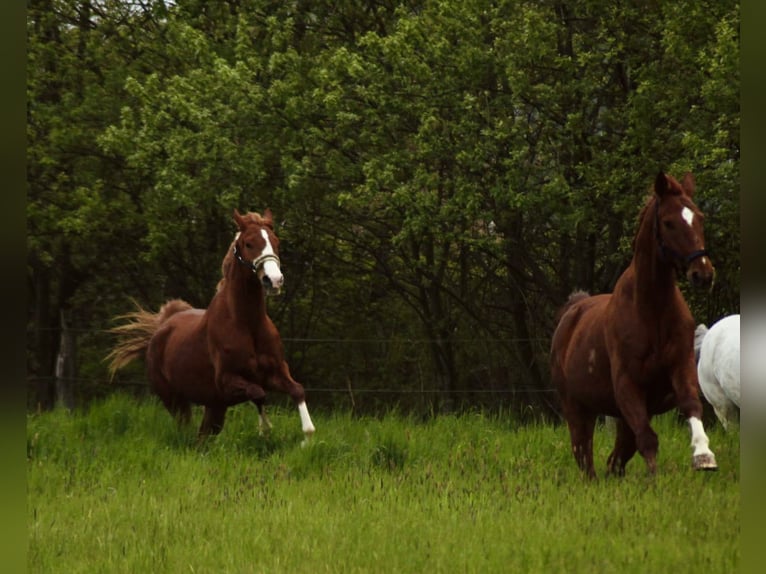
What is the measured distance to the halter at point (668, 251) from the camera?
23.0 feet

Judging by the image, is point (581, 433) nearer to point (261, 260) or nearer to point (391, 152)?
point (261, 260)

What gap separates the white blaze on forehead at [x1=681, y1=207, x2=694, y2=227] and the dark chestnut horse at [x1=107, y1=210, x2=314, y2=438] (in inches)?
164

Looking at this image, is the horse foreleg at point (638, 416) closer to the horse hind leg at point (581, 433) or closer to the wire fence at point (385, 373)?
the horse hind leg at point (581, 433)

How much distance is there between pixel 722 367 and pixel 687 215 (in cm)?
541

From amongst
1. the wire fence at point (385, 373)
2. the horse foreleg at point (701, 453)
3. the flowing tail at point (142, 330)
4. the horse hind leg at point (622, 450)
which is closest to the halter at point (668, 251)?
the horse foreleg at point (701, 453)

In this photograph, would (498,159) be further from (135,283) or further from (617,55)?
(135,283)

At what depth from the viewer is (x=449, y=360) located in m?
19.8

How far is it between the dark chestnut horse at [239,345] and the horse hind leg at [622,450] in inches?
117

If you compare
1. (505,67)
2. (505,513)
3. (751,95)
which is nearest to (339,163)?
(505,67)

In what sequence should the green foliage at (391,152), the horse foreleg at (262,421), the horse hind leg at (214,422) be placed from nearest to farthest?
the horse foreleg at (262,421), the horse hind leg at (214,422), the green foliage at (391,152)

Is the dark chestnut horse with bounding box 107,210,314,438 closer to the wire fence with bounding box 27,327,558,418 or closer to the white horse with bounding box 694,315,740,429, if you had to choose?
the white horse with bounding box 694,315,740,429

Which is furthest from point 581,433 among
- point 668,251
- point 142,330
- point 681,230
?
point 142,330

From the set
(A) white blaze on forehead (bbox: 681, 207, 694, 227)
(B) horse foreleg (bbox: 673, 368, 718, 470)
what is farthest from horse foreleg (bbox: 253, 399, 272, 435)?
(A) white blaze on forehead (bbox: 681, 207, 694, 227)

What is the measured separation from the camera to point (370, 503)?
23.8 feet
